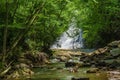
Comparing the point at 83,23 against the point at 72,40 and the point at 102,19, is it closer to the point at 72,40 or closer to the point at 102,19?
the point at 102,19

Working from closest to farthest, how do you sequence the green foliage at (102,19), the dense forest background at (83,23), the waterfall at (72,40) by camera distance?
the dense forest background at (83,23) → the green foliage at (102,19) → the waterfall at (72,40)

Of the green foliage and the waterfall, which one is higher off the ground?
the green foliage

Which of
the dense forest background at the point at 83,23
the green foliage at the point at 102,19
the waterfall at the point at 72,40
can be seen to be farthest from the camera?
the waterfall at the point at 72,40

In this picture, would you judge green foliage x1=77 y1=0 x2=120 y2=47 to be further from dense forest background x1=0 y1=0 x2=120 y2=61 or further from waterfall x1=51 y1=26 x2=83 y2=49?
waterfall x1=51 y1=26 x2=83 y2=49

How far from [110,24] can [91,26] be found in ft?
A: 13.2

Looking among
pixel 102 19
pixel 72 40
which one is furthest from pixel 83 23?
pixel 72 40

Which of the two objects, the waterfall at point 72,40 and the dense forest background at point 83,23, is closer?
the dense forest background at point 83,23

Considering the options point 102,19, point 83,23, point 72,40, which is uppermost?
point 102,19

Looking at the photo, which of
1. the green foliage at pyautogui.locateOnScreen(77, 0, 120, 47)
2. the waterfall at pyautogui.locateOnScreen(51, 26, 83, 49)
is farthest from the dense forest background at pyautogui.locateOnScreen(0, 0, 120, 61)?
the waterfall at pyautogui.locateOnScreen(51, 26, 83, 49)

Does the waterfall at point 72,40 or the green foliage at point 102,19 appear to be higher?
the green foliage at point 102,19

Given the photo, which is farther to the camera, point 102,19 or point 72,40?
point 72,40

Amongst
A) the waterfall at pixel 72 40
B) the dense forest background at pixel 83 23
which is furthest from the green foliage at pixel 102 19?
the waterfall at pixel 72 40

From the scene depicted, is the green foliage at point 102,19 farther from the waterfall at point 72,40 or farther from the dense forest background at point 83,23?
the waterfall at point 72,40

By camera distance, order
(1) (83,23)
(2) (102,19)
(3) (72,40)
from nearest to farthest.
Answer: (2) (102,19) < (1) (83,23) < (3) (72,40)
